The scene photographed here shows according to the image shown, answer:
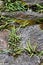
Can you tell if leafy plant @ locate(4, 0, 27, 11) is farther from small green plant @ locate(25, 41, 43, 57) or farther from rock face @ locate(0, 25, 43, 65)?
small green plant @ locate(25, 41, 43, 57)

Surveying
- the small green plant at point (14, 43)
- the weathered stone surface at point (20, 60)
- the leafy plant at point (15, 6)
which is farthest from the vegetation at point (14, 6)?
the weathered stone surface at point (20, 60)

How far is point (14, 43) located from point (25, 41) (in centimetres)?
29

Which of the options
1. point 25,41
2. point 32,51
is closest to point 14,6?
point 25,41

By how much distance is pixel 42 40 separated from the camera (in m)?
5.65

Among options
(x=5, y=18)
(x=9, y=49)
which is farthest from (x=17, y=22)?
(x=9, y=49)

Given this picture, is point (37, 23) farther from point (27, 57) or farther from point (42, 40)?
point (27, 57)

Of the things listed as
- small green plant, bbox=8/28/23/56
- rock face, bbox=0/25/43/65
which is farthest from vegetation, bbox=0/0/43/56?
rock face, bbox=0/25/43/65

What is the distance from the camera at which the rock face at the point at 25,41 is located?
4997 mm

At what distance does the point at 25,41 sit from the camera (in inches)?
221

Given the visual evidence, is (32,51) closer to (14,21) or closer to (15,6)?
(14,21)

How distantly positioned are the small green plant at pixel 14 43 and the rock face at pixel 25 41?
0.12m

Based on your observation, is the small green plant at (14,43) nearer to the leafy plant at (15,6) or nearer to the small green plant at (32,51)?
the small green plant at (32,51)

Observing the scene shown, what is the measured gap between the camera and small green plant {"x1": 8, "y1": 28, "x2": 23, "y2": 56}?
17.3ft

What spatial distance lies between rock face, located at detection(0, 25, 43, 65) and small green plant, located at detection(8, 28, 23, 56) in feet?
0.39
